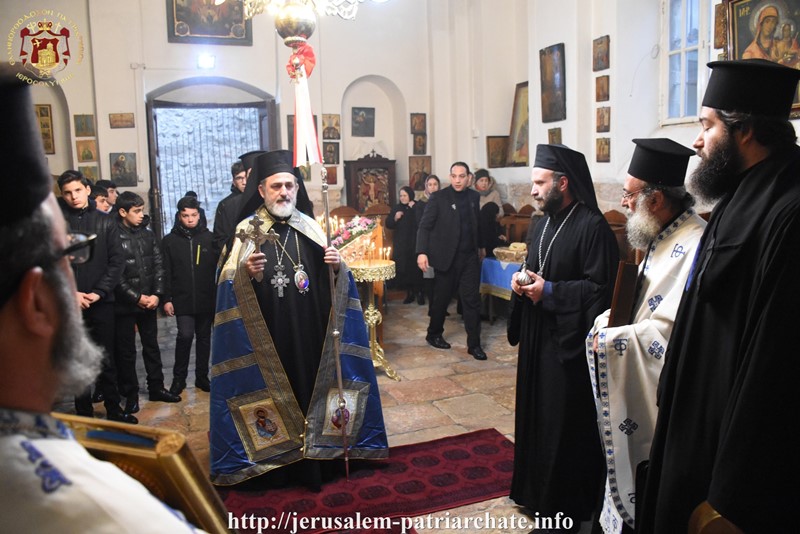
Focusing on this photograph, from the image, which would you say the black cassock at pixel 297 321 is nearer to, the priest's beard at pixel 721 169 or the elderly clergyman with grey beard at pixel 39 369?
the priest's beard at pixel 721 169

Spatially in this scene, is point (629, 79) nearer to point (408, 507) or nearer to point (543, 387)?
point (543, 387)

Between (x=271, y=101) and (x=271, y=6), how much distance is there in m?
5.82

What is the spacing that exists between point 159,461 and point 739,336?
168 cm

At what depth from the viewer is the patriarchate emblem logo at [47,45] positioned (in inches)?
380

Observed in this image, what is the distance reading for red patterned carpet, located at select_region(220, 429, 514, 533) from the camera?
3.67 m

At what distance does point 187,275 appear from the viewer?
229 inches

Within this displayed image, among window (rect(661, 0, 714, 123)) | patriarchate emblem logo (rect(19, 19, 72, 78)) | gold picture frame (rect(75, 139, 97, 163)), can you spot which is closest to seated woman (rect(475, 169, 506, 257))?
window (rect(661, 0, 714, 123))

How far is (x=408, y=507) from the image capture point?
3754 millimetres

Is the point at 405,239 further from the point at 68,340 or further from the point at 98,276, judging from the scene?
the point at 68,340

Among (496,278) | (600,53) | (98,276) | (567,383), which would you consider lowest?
(496,278)

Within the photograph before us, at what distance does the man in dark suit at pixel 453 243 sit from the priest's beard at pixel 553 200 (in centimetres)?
362

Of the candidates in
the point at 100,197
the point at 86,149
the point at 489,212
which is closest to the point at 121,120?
the point at 86,149

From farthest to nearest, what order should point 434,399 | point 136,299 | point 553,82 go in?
point 553,82
point 434,399
point 136,299

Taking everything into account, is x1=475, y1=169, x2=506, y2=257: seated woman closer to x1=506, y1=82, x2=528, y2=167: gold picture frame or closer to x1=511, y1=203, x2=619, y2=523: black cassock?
x1=506, y1=82, x2=528, y2=167: gold picture frame
